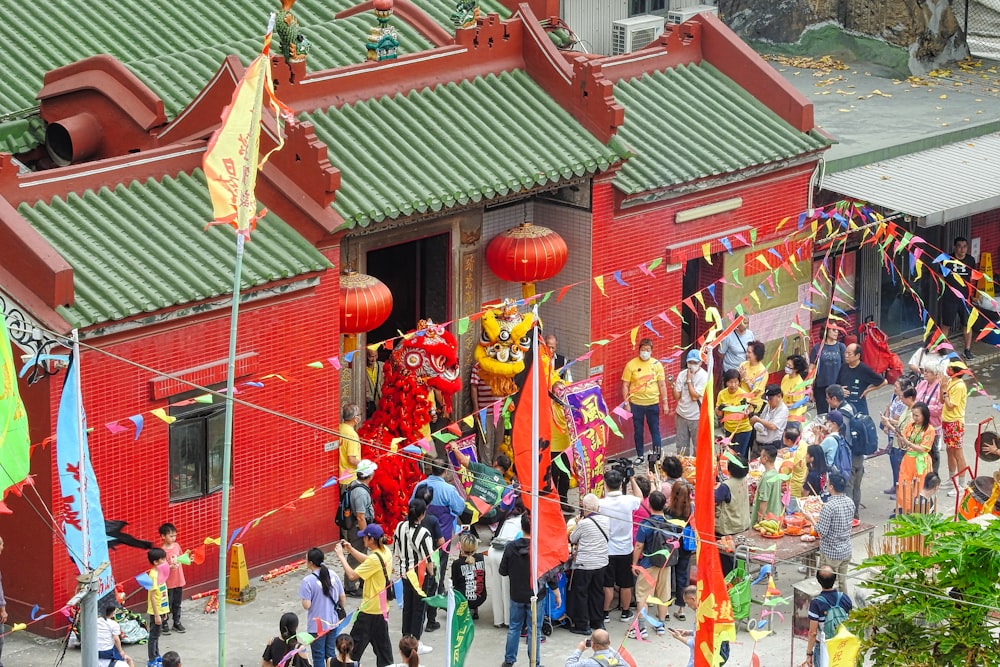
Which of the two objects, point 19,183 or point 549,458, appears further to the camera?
point 549,458

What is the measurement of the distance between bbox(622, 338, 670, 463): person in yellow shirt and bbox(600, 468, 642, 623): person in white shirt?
4.10 m

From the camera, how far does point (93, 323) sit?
20.4m

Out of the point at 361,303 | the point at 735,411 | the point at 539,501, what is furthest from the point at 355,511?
the point at 735,411

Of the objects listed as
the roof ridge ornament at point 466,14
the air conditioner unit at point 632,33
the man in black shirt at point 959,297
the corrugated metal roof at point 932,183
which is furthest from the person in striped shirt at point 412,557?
the air conditioner unit at point 632,33

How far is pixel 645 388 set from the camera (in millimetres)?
25703

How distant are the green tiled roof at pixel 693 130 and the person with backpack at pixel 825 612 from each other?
7.54 meters

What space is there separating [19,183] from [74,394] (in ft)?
15.6

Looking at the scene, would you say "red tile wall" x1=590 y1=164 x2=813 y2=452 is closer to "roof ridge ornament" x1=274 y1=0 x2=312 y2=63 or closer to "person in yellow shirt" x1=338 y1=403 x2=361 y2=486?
"person in yellow shirt" x1=338 y1=403 x2=361 y2=486

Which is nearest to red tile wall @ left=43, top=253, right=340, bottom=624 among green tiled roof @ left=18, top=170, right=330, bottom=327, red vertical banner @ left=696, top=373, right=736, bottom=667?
green tiled roof @ left=18, top=170, right=330, bottom=327

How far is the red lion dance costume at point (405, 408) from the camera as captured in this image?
23453 mm

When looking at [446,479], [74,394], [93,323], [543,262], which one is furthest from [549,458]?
[74,394]

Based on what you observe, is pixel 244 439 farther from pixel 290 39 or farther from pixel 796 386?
pixel 796 386

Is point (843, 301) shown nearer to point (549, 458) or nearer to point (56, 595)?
point (549, 458)

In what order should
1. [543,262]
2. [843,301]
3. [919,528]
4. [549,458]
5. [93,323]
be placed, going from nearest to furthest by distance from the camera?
[919,528] → [93,323] → [549,458] → [543,262] → [843,301]
